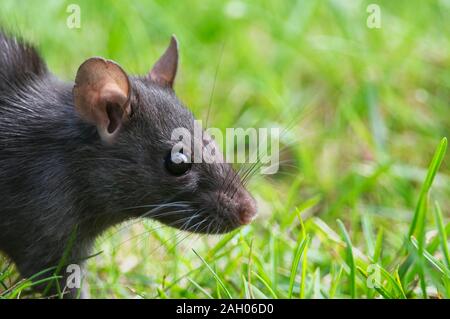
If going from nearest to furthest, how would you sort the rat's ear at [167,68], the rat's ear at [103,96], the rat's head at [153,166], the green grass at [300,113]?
the rat's ear at [103,96], the rat's head at [153,166], the rat's ear at [167,68], the green grass at [300,113]

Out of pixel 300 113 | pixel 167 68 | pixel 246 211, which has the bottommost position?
pixel 246 211

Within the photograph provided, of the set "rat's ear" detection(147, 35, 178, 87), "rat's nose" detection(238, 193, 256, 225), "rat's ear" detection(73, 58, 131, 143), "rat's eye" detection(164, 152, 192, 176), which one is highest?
"rat's ear" detection(147, 35, 178, 87)

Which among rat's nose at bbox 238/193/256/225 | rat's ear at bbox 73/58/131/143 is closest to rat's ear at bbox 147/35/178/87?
rat's ear at bbox 73/58/131/143

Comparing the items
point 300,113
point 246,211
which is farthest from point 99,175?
point 300,113

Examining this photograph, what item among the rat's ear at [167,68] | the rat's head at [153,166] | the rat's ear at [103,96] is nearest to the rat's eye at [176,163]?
the rat's head at [153,166]

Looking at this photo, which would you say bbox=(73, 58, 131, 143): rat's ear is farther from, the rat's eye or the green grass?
the green grass

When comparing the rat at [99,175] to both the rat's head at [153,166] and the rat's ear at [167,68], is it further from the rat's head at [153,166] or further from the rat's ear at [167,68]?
the rat's ear at [167,68]

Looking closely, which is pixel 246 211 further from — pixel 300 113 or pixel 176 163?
pixel 300 113
